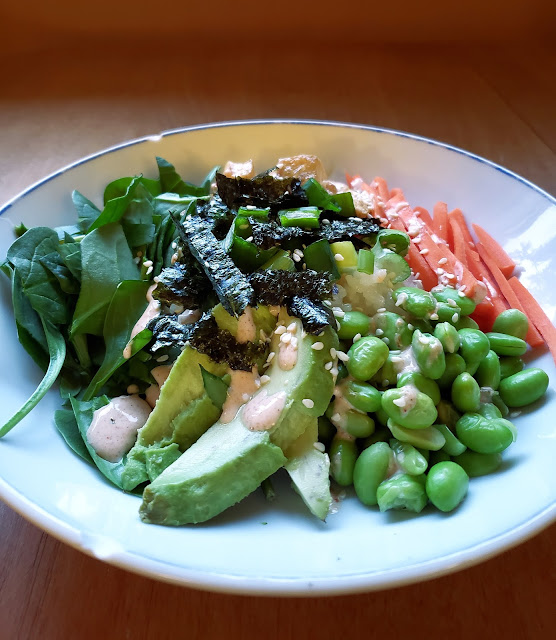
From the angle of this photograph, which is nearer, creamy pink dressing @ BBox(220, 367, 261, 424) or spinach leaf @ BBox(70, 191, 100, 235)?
creamy pink dressing @ BBox(220, 367, 261, 424)

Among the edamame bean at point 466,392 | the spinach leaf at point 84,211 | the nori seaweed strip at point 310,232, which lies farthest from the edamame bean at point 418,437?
the spinach leaf at point 84,211

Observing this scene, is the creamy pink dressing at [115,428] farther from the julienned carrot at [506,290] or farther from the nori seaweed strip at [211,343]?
the julienned carrot at [506,290]

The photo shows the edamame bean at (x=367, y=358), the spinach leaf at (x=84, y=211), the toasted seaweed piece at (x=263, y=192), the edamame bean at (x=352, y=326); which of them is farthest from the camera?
→ the spinach leaf at (x=84, y=211)

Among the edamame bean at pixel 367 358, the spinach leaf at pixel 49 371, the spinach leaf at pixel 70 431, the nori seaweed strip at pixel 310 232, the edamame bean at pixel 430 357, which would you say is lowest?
the spinach leaf at pixel 70 431

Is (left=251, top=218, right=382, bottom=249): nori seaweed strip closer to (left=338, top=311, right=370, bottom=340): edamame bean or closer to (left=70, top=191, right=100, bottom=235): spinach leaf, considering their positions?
(left=338, top=311, right=370, bottom=340): edamame bean

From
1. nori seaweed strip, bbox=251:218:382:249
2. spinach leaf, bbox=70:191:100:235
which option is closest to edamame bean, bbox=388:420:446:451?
nori seaweed strip, bbox=251:218:382:249

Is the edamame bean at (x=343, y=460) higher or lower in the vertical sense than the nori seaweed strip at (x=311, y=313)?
lower
